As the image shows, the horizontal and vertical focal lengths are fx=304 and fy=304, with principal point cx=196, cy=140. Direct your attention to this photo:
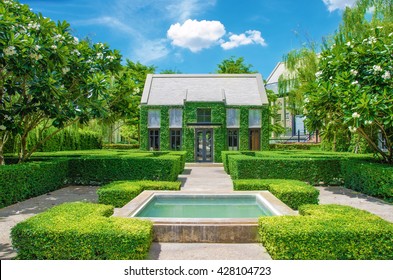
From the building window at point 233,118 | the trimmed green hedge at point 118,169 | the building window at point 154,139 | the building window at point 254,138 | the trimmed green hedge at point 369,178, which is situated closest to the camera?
the trimmed green hedge at point 369,178

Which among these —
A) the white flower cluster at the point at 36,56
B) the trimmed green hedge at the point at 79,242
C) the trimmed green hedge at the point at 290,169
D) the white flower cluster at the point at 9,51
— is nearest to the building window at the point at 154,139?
the trimmed green hedge at the point at 290,169

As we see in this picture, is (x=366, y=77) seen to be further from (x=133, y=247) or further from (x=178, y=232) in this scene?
(x=133, y=247)

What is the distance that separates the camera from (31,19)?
11.1 m

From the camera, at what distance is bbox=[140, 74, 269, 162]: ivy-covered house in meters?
26.7

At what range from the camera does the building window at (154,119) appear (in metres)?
27.4

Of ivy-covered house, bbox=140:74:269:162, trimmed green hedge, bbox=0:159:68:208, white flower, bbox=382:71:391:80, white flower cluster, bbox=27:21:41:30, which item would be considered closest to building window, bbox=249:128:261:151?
ivy-covered house, bbox=140:74:269:162

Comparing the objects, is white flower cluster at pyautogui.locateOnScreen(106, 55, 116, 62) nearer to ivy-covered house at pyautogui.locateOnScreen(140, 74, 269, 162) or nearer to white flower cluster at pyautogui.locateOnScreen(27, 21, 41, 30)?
white flower cluster at pyautogui.locateOnScreen(27, 21, 41, 30)

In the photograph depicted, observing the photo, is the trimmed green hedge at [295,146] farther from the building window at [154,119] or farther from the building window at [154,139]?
the building window at [154,119]

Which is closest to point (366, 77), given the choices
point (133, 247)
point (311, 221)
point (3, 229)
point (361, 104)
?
point (361, 104)

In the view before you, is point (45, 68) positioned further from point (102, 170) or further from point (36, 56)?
point (102, 170)

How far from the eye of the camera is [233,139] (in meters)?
27.2

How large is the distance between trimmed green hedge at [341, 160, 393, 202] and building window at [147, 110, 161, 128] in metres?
17.6

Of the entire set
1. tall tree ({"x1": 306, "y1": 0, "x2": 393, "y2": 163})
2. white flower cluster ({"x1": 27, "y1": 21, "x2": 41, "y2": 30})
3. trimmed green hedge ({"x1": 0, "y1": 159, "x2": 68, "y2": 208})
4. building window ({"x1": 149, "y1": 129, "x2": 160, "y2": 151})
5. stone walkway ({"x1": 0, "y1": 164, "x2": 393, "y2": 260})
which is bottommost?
stone walkway ({"x1": 0, "y1": 164, "x2": 393, "y2": 260})

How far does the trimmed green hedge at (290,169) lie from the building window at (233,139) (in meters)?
13.8
